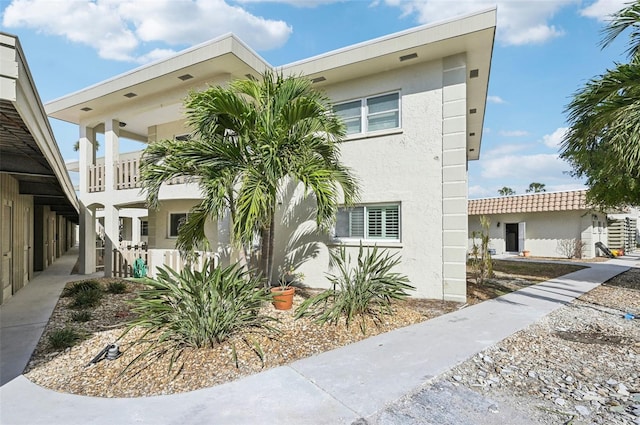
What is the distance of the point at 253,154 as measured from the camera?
21.9 feet

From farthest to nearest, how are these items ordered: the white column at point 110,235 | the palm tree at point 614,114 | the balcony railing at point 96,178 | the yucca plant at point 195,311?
the balcony railing at point 96,178 < the white column at point 110,235 < the palm tree at point 614,114 < the yucca plant at point 195,311

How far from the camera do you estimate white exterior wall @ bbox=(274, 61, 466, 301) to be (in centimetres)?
848

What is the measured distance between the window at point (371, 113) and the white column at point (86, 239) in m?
9.95

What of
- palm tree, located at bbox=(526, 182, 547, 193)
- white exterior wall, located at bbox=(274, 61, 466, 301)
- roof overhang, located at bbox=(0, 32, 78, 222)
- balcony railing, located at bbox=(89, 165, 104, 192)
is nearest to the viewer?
roof overhang, located at bbox=(0, 32, 78, 222)

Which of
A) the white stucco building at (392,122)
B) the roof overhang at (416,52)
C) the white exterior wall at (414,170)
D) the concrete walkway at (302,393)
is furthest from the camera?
the white exterior wall at (414,170)

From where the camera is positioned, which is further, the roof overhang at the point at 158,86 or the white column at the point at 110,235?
the white column at the point at 110,235

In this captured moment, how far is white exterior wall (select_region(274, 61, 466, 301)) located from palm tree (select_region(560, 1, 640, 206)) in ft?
9.50

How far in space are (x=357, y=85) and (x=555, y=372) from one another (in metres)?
7.98

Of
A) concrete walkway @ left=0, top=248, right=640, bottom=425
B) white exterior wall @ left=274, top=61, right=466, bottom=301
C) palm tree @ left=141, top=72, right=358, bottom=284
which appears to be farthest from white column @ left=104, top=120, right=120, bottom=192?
white exterior wall @ left=274, top=61, right=466, bottom=301

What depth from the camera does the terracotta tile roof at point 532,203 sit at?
62.1 feet

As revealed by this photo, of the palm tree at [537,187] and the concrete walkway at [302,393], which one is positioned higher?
the palm tree at [537,187]

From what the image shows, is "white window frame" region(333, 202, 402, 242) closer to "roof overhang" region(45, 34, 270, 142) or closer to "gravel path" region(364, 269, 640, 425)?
"gravel path" region(364, 269, 640, 425)

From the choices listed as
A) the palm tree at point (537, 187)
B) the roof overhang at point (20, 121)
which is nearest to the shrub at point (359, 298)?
the roof overhang at point (20, 121)

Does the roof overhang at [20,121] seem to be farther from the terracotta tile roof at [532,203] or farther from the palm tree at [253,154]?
the terracotta tile roof at [532,203]
